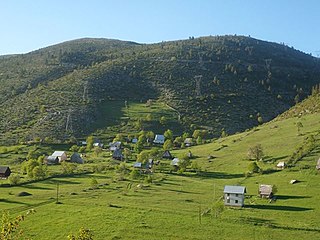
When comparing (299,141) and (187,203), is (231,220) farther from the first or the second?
(299,141)

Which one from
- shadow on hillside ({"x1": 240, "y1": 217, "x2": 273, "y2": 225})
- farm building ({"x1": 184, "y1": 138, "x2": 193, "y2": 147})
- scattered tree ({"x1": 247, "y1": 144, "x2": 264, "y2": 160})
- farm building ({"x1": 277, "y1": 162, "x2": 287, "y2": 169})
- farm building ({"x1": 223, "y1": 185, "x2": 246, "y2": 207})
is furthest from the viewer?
farm building ({"x1": 184, "y1": 138, "x2": 193, "y2": 147})

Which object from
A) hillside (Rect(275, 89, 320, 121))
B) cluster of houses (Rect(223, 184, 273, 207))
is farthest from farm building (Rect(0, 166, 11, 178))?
hillside (Rect(275, 89, 320, 121))

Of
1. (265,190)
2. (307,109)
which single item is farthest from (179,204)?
(307,109)

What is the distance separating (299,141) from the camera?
102m

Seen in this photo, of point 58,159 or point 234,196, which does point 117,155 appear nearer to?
point 58,159

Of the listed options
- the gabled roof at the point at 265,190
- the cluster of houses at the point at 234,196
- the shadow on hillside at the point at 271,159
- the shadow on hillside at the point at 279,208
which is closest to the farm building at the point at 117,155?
the shadow on hillside at the point at 271,159

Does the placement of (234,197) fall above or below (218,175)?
above

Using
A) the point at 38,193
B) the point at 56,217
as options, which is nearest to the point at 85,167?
the point at 38,193

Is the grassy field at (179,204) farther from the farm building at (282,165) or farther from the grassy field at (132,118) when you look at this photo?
the grassy field at (132,118)

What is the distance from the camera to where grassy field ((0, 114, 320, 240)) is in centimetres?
5131

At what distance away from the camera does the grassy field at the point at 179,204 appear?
168ft

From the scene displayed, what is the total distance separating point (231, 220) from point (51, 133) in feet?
347

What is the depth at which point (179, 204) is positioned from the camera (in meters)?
64.0

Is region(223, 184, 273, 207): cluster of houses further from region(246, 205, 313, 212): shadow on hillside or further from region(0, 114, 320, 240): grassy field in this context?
region(246, 205, 313, 212): shadow on hillside
